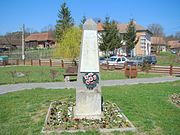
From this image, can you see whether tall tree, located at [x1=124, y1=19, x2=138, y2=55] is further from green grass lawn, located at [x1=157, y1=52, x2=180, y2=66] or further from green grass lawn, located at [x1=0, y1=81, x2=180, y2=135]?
green grass lawn, located at [x1=0, y1=81, x2=180, y2=135]

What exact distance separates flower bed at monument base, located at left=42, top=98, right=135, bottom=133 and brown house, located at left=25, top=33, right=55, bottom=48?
74762 mm

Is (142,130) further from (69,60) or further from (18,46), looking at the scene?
(18,46)

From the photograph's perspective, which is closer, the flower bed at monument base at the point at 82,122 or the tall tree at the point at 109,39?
the flower bed at monument base at the point at 82,122

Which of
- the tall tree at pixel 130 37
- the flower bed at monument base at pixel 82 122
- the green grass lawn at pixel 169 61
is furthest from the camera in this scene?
the tall tree at pixel 130 37

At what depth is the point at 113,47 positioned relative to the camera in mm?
40281

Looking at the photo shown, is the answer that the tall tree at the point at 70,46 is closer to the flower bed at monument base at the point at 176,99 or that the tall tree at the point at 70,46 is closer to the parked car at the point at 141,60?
the parked car at the point at 141,60

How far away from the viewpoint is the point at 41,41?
82938 millimetres

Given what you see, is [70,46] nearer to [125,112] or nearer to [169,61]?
→ [169,61]

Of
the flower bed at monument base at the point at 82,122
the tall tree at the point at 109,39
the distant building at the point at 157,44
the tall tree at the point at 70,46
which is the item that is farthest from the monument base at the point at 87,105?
the distant building at the point at 157,44

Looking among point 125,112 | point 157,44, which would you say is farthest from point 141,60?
point 157,44

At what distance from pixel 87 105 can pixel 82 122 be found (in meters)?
0.57

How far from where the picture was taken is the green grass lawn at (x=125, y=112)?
6.52 meters

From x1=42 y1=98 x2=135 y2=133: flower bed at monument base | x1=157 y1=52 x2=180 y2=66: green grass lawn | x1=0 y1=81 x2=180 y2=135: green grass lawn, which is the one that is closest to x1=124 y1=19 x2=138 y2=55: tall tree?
x1=157 y1=52 x2=180 y2=66: green grass lawn

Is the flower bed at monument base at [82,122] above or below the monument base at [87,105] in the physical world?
below
